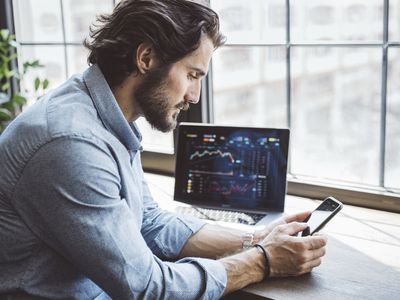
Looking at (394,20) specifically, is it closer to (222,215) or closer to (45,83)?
(222,215)

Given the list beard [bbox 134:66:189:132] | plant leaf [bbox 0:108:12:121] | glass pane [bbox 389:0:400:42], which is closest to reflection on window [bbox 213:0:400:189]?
glass pane [bbox 389:0:400:42]

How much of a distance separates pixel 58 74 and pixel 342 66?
1.58 metres

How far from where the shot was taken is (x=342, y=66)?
7.32ft

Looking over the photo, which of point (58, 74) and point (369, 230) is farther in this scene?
point (58, 74)

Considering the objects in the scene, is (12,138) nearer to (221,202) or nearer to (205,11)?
(205,11)

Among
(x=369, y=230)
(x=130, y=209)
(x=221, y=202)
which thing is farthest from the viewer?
(x=221, y=202)

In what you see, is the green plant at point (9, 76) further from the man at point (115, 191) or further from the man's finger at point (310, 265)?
the man's finger at point (310, 265)

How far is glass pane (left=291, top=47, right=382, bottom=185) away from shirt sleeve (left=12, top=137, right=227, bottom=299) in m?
1.09

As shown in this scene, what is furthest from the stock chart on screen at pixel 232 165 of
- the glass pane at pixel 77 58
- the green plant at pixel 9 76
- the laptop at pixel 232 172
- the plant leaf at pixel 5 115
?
the plant leaf at pixel 5 115

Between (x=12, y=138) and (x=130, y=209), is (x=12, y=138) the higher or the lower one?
the higher one

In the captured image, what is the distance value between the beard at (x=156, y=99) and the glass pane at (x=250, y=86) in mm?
751

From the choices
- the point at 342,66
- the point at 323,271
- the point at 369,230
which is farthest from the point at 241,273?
the point at 342,66

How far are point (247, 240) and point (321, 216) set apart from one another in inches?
9.3

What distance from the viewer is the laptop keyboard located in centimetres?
209
